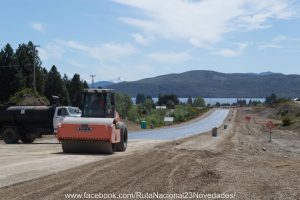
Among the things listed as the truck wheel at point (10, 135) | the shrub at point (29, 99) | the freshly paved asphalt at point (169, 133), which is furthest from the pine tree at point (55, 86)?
the truck wheel at point (10, 135)

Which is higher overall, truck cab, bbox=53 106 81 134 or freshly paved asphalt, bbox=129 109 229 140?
truck cab, bbox=53 106 81 134

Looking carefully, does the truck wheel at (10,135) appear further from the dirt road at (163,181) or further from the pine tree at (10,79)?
the pine tree at (10,79)

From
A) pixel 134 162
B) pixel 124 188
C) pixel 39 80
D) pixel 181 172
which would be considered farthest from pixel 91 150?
pixel 39 80

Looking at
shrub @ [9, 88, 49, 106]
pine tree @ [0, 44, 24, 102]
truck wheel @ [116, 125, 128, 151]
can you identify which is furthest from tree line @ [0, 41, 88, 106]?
truck wheel @ [116, 125, 128, 151]

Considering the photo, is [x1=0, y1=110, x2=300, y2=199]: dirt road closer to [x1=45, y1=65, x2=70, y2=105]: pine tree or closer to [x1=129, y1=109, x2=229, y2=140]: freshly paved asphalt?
[x1=129, y1=109, x2=229, y2=140]: freshly paved asphalt

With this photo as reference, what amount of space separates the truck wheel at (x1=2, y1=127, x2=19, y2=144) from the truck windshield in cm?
1063

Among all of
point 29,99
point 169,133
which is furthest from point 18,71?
point 169,133

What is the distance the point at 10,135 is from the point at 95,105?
36.8 feet

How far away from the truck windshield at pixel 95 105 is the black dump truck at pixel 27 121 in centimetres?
930

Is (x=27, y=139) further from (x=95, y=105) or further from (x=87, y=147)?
(x=87, y=147)

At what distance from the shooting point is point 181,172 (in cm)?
1641

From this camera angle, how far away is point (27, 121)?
34.6 m

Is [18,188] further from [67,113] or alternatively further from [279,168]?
[67,113]

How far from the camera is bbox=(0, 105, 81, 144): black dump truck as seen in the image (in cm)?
3450
